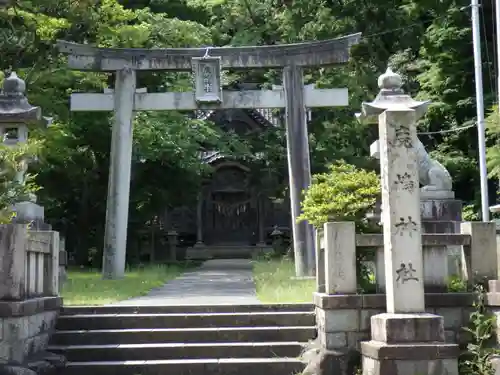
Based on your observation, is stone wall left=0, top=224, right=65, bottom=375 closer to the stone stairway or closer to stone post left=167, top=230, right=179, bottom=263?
the stone stairway

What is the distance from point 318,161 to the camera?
24.4 meters

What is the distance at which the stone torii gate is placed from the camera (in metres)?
17.2

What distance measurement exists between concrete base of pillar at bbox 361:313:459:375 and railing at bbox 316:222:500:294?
83cm

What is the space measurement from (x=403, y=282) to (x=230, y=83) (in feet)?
67.6

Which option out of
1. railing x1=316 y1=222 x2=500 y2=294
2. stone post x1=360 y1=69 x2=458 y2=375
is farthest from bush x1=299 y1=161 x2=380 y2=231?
stone post x1=360 y1=69 x2=458 y2=375

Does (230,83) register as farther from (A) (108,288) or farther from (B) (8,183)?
(B) (8,183)

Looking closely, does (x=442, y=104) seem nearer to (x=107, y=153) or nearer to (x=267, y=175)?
(x=267, y=175)

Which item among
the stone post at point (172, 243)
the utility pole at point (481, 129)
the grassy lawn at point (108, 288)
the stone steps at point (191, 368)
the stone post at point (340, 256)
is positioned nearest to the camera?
the stone post at point (340, 256)

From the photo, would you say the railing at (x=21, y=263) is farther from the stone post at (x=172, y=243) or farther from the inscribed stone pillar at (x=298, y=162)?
the stone post at (x=172, y=243)

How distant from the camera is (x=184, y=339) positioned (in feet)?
31.3

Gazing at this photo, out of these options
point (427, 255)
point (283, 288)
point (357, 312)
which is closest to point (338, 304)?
point (357, 312)

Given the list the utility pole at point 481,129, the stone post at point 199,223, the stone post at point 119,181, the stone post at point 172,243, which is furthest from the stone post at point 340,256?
the stone post at point 199,223

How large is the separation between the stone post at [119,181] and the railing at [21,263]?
7.54 metres

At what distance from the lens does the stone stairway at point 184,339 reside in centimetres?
888
